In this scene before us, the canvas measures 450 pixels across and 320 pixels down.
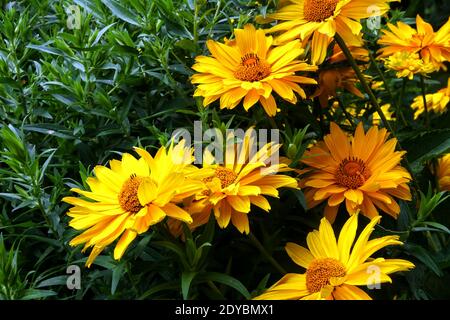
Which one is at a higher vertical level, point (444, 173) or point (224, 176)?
point (444, 173)

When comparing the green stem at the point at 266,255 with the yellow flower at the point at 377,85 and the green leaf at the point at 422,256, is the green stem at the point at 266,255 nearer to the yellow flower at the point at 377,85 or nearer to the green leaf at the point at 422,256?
the green leaf at the point at 422,256

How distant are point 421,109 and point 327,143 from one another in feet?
2.32

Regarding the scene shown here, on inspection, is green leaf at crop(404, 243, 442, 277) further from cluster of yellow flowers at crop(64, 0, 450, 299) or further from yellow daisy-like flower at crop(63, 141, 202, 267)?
yellow daisy-like flower at crop(63, 141, 202, 267)

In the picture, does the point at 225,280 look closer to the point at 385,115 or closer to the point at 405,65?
the point at 405,65

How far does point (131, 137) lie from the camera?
139 centimetres

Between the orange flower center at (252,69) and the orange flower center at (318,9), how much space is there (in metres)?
0.12

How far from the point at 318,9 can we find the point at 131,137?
1.36ft

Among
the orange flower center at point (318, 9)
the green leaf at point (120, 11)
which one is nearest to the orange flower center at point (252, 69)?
the orange flower center at point (318, 9)

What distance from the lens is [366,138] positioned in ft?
4.50

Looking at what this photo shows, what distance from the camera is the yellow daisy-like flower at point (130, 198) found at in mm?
1096

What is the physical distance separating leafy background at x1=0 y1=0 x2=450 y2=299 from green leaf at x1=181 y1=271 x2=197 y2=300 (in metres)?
0.04

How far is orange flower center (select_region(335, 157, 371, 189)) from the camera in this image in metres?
1.32

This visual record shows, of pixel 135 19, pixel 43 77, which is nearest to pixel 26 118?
pixel 43 77

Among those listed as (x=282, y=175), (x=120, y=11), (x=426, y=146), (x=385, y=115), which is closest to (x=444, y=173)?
(x=426, y=146)
